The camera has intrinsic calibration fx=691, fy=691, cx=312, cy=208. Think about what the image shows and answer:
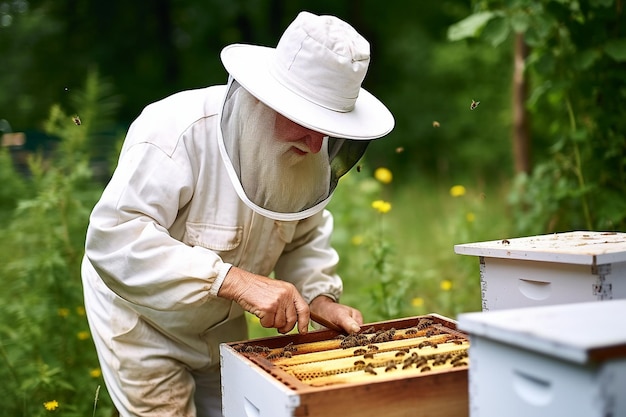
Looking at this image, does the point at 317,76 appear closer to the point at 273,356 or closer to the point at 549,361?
the point at 273,356

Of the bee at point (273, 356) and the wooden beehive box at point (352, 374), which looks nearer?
the wooden beehive box at point (352, 374)

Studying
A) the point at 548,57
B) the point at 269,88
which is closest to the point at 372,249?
the point at 548,57

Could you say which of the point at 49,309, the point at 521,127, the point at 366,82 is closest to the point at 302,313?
the point at 49,309

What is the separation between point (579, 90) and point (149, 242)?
2751 millimetres

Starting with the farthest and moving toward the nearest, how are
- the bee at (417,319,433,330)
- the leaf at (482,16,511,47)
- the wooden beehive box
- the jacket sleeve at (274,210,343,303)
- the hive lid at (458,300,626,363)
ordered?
the leaf at (482,16,511,47) → the jacket sleeve at (274,210,343,303) → the bee at (417,319,433,330) → the wooden beehive box → the hive lid at (458,300,626,363)

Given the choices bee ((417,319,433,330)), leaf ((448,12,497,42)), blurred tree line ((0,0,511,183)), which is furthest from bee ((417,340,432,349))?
blurred tree line ((0,0,511,183))

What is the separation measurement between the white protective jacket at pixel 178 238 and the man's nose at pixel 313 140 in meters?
0.32

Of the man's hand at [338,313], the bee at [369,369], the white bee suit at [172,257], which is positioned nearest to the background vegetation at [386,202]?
the white bee suit at [172,257]

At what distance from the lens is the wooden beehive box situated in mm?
1676

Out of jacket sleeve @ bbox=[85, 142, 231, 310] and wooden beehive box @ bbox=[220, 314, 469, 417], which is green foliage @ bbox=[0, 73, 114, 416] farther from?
wooden beehive box @ bbox=[220, 314, 469, 417]

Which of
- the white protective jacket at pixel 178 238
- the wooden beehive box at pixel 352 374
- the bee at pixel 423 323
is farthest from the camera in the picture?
the bee at pixel 423 323

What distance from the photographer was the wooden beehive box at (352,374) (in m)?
1.68

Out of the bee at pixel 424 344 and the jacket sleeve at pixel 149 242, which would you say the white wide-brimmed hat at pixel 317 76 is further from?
the bee at pixel 424 344

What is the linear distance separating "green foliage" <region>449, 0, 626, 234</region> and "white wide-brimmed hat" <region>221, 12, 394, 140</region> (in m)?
1.79
